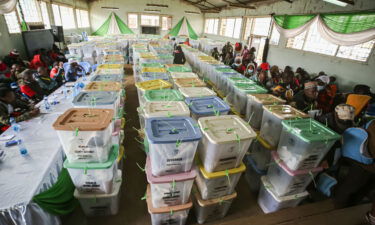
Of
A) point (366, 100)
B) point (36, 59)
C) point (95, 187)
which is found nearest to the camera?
point (95, 187)

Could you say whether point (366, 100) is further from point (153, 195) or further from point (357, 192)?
point (153, 195)

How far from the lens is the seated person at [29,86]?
3.21 metres

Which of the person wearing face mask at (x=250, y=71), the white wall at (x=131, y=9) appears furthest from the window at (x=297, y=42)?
the white wall at (x=131, y=9)

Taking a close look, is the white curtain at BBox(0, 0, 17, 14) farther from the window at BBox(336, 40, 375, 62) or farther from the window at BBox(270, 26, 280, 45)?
the window at BBox(336, 40, 375, 62)

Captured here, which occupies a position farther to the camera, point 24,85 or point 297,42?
point 297,42

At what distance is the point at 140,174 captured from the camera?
2660 millimetres

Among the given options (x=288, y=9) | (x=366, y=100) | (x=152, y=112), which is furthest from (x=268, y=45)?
(x=152, y=112)

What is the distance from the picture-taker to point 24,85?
3.20 m

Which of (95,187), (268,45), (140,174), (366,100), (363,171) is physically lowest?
(140,174)

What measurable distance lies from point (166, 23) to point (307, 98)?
562 inches

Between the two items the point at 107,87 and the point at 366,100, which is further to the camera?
the point at 366,100

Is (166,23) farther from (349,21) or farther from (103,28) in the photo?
(349,21)

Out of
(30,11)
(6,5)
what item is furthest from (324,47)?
(30,11)

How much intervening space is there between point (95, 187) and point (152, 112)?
3.01 feet
